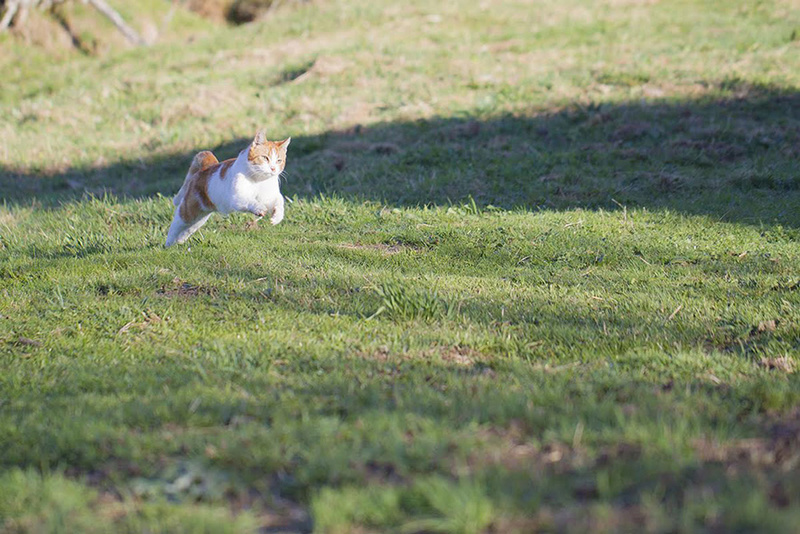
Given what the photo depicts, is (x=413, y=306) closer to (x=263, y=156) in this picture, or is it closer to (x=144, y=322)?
(x=263, y=156)

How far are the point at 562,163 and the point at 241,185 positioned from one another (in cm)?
582

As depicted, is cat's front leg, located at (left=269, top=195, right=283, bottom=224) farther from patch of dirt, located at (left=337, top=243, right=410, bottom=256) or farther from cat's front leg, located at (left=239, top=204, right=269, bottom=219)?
patch of dirt, located at (left=337, top=243, right=410, bottom=256)

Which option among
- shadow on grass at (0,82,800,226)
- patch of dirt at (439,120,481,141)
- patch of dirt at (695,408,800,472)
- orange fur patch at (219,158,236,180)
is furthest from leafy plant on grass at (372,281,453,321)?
patch of dirt at (439,120,481,141)

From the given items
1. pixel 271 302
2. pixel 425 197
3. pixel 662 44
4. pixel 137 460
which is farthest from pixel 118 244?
pixel 662 44

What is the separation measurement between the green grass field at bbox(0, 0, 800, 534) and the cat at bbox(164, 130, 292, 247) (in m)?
0.50

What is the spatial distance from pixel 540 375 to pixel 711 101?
32.6 ft

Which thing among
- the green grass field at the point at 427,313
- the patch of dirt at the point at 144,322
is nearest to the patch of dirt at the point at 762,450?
the green grass field at the point at 427,313

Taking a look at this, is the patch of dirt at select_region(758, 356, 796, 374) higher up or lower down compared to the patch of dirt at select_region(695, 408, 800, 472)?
lower down

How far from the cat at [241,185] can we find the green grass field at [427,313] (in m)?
0.50

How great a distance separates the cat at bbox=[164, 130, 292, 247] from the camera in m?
5.86

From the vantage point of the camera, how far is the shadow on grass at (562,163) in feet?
29.9

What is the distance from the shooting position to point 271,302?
5527mm

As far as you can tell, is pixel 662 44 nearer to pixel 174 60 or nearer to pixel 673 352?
pixel 174 60

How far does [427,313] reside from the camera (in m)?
5.24
